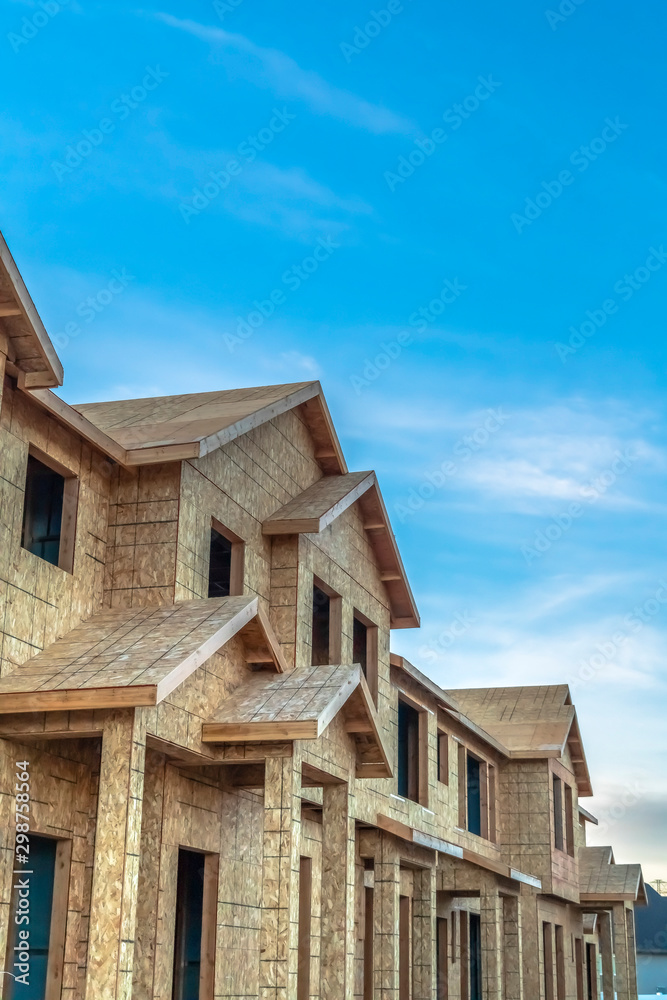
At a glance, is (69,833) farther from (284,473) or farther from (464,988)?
(464,988)

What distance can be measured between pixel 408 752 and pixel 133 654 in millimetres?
14481

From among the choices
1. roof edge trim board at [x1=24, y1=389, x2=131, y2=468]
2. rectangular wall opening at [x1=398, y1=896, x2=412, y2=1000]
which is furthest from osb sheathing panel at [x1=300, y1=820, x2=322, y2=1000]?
roof edge trim board at [x1=24, y1=389, x2=131, y2=468]

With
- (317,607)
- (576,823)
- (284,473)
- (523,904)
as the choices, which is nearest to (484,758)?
(523,904)

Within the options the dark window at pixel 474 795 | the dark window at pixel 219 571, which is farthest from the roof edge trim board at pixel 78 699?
the dark window at pixel 474 795

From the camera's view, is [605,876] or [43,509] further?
[605,876]

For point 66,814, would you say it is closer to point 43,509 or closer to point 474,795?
point 43,509

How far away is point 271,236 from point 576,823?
69.2 ft

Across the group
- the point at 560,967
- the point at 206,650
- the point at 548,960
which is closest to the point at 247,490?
the point at 206,650

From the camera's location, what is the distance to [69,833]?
13398mm

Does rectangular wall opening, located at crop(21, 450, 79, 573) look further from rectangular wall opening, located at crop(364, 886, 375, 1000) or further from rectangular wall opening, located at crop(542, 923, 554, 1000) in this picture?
rectangular wall opening, located at crop(542, 923, 554, 1000)

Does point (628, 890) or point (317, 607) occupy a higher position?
point (317, 607)

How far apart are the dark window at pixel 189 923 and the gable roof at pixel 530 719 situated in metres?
17.7

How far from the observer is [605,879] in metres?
35.8

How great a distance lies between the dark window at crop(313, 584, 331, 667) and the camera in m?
22.1
